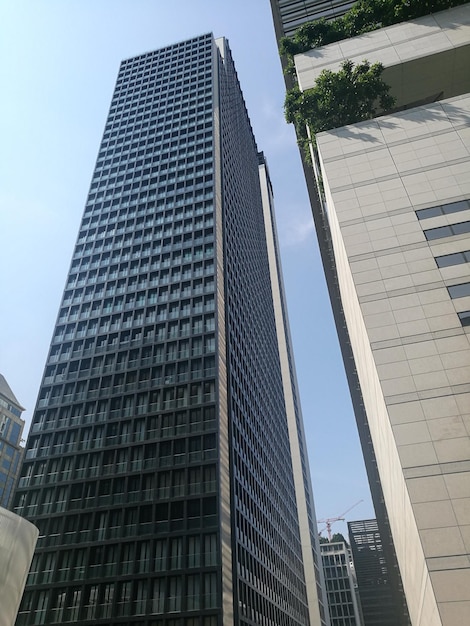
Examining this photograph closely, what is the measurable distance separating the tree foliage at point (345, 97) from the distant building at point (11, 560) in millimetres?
34775

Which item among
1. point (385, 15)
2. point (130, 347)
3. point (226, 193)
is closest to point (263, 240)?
point (226, 193)

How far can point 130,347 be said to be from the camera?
65000mm

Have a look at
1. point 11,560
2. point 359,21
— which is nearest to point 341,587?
point 359,21

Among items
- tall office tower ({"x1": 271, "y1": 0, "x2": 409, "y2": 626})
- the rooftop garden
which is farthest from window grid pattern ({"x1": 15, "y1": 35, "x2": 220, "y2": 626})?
the rooftop garden

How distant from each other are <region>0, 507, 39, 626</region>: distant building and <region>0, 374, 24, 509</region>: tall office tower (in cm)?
7685

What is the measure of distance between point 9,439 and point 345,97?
8587 cm

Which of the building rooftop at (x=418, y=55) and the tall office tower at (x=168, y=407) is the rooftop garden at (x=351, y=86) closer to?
the building rooftop at (x=418, y=55)

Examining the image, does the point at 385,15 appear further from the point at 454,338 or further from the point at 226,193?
the point at 226,193

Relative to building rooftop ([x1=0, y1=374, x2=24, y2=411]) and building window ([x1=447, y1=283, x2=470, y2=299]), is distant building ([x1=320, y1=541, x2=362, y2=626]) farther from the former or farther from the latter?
building window ([x1=447, y1=283, x2=470, y2=299])

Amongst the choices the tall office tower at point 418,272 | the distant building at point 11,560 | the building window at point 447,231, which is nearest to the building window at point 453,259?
the tall office tower at point 418,272

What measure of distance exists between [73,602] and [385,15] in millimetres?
61398

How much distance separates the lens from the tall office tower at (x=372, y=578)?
377ft

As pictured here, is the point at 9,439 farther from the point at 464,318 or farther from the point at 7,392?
the point at 464,318

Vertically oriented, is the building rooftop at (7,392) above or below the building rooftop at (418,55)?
above
